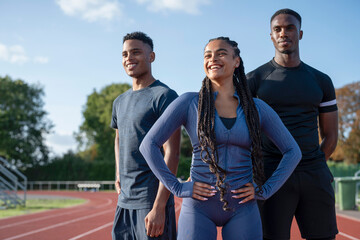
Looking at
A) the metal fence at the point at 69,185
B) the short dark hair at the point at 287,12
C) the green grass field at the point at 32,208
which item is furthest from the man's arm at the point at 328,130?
the metal fence at the point at 69,185

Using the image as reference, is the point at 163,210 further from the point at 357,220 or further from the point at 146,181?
the point at 357,220

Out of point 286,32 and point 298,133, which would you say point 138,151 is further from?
point 286,32

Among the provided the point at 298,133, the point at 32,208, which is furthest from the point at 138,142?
the point at 32,208

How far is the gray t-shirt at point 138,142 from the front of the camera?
2.95 metres

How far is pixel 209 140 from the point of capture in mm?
2191

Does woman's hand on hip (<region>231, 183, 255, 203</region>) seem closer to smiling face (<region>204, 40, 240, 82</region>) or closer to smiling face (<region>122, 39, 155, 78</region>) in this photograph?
smiling face (<region>204, 40, 240, 82</region>)

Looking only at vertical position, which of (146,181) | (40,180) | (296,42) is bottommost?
(40,180)

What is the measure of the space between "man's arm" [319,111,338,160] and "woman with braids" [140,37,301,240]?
0.94 meters

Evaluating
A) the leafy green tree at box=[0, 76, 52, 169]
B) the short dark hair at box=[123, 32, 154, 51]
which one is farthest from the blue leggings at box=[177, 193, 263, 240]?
the leafy green tree at box=[0, 76, 52, 169]

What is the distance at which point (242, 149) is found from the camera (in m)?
2.26

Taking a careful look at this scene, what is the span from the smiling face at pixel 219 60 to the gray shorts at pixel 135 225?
108 centimetres

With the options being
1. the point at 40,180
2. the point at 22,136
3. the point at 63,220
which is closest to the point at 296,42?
the point at 63,220

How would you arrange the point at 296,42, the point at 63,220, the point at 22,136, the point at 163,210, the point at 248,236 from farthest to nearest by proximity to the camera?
the point at 22,136, the point at 63,220, the point at 296,42, the point at 163,210, the point at 248,236

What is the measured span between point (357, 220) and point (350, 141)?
932 inches
